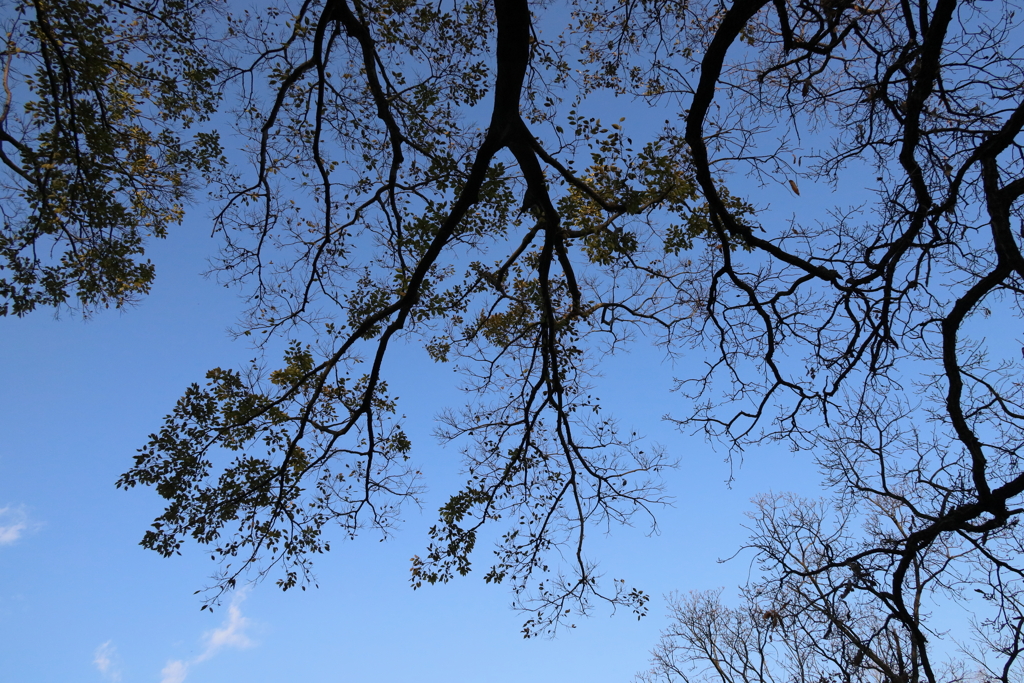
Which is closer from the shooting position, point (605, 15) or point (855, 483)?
point (855, 483)

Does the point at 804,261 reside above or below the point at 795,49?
below

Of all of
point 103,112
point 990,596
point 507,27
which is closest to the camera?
point 990,596

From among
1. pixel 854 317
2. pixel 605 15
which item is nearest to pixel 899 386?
Result: pixel 854 317

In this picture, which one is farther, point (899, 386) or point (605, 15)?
point (605, 15)

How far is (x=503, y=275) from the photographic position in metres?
7.07

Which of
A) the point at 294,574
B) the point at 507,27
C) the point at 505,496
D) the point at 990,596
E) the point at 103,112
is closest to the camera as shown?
the point at 990,596

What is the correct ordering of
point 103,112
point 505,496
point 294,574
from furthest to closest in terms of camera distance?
1. point 505,496
2. point 103,112
3. point 294,574

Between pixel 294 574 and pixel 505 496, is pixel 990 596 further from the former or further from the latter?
pixel 294 574

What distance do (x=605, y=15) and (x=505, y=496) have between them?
571 centimetres

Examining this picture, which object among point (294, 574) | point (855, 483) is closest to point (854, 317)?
point (855, 483)

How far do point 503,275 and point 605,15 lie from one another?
3216 mm

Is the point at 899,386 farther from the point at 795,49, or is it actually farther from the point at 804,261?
the point at 795,49

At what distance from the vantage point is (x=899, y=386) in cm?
500

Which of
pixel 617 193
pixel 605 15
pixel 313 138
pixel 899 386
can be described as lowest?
pixel 899 386
